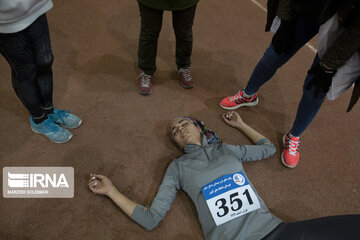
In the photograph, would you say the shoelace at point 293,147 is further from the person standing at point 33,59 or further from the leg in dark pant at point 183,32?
the person standing at point 33,59

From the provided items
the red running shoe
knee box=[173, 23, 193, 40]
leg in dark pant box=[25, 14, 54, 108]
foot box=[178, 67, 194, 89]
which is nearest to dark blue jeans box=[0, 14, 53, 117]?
leg in dark pant box=[25, 14, 54, 108]

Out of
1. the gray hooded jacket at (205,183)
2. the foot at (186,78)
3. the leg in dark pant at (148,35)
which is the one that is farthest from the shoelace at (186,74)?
the gray hooded jacket at (205,183)

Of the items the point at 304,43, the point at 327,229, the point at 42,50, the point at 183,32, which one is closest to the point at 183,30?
the point at 183,32

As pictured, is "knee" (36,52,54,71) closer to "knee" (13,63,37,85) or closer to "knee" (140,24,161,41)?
"knee" (13,63,37,85)

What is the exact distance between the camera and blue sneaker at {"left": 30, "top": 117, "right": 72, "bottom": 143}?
1.41m

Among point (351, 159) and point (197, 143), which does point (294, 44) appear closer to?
point (197, 143)

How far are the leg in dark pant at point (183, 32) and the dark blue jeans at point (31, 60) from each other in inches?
26.2

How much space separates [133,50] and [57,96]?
2.21 feet

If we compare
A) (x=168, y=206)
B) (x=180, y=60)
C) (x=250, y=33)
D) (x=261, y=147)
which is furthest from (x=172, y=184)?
(x=250, y=33)

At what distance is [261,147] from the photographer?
141 centimetres

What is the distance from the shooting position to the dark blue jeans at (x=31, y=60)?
39.3 inches

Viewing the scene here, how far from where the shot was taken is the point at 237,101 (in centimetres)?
169

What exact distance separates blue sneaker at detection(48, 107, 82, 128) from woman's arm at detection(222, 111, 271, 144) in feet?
2.96

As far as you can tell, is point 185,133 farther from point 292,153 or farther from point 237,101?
point 292,153
